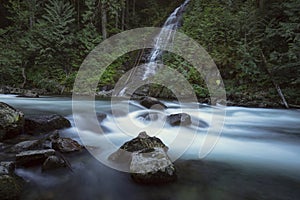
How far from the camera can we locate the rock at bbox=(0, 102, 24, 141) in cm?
416

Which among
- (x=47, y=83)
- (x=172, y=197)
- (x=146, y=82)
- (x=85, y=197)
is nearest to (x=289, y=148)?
(x=172, y=197)

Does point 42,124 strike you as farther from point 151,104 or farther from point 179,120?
point 151,104

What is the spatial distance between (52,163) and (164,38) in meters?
13.8

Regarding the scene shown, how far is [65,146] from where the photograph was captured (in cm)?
393

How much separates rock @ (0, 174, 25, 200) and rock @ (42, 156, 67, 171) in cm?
51

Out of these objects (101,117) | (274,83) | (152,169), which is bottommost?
(101,117)

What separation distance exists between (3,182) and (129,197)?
139cm

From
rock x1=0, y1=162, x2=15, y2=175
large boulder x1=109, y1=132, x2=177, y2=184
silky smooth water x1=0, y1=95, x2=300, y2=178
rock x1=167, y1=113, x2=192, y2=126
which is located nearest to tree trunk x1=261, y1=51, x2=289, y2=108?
silky smooth water x1=0, y1=95, x2=300, y2=178

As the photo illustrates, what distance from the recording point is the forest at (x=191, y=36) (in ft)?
31.0

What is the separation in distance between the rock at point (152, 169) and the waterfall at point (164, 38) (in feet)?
31.3

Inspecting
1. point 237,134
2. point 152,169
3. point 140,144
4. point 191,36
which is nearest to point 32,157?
point 140,144

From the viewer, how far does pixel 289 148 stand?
476cm

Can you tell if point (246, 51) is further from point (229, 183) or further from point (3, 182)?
point (3, 182)

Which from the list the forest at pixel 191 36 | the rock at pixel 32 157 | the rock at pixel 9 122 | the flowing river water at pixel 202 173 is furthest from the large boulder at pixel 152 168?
the forest at pixel 191 36
